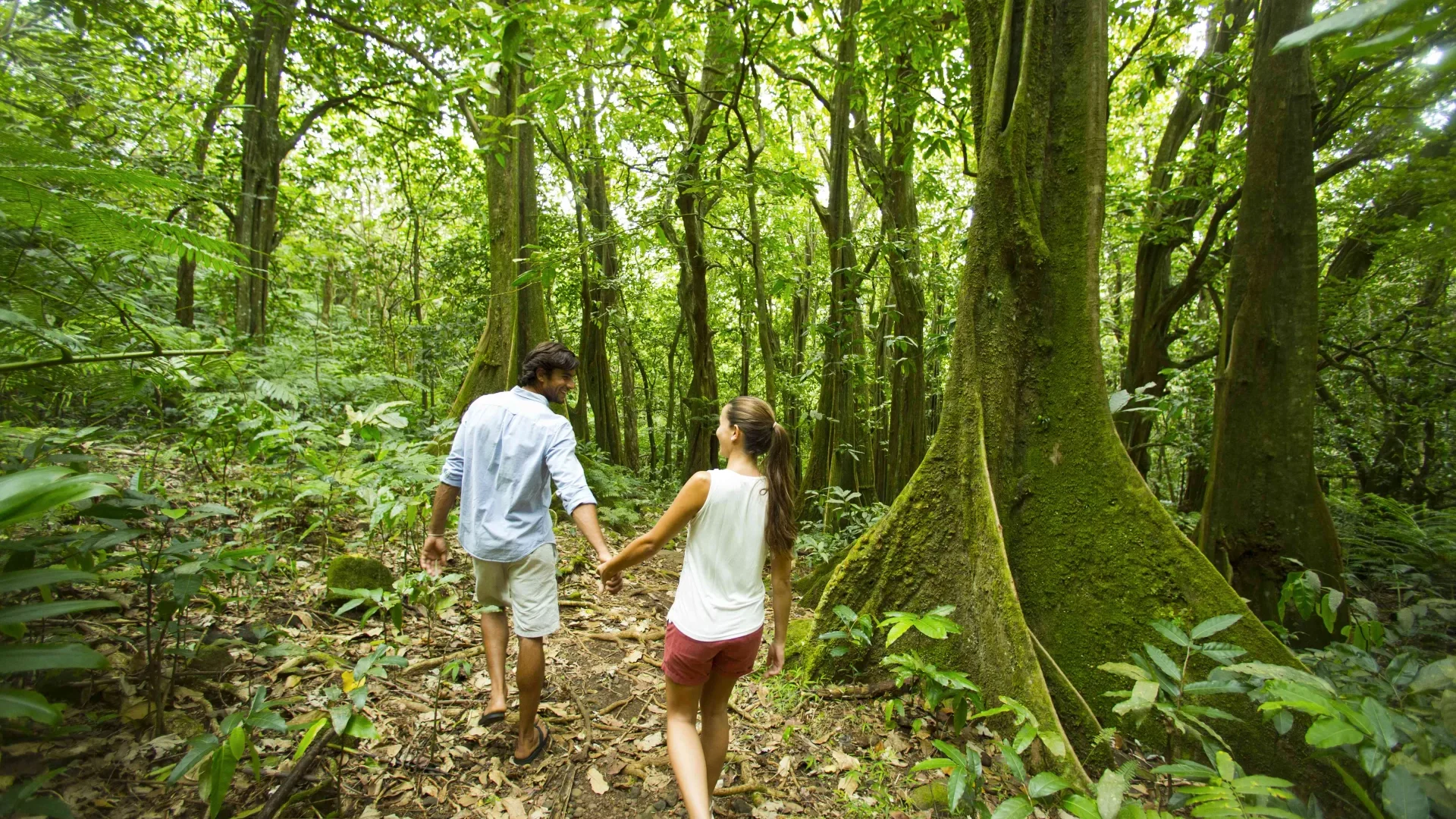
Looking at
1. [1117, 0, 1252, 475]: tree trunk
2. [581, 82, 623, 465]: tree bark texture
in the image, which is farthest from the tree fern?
[581, 82, 623, 465]: tree bark texture

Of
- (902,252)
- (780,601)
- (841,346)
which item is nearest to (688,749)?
(780,601)

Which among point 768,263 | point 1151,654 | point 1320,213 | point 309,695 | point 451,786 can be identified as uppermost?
point 768,263

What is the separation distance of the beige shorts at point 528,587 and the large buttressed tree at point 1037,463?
1.57m

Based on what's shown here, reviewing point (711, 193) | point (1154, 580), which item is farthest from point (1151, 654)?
point (711, 193)

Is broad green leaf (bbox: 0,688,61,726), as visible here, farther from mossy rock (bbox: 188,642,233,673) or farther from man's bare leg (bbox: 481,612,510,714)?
man's bare leg (bbox: 481,612,510,714)

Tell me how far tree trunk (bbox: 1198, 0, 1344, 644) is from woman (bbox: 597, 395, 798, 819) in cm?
323

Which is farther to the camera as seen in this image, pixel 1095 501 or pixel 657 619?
pixel 657 619

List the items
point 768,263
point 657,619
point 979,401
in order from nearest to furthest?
point 979,401 → point 657,619 → point 768,263

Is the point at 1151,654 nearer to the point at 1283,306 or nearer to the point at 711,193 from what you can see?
the point at 1283,306

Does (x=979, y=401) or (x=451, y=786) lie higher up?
(x=979, y=401)

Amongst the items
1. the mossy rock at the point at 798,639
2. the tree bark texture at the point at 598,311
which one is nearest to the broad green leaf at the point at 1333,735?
the mossy rock at the point at 798,639

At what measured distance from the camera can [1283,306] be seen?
398 centimetres

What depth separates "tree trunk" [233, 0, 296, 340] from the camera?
25.5 ft

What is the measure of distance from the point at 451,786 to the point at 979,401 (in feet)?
10.6
